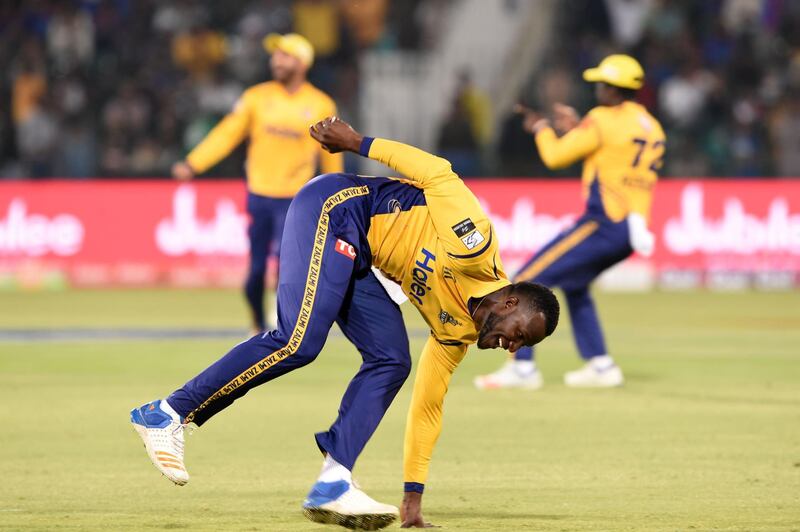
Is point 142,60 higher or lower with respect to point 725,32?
lower

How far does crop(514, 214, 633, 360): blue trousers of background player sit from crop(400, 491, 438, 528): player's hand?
4.94 meters

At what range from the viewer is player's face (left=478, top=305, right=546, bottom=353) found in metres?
6.06

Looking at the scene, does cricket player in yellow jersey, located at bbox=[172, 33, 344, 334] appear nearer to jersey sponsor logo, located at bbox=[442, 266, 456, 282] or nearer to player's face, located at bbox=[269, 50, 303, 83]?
player's face, located at bbox=[269, 50, 303, 83]

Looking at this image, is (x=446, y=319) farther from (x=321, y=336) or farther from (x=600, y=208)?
(x=600, y=208)

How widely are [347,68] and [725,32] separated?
6.31 meters

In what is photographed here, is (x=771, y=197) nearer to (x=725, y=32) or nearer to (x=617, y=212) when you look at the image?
(x=725, y=32)

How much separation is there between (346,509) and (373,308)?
912 mm

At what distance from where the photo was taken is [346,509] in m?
6.27

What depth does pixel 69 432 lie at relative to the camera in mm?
9125

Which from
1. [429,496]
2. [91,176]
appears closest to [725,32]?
[91,176]

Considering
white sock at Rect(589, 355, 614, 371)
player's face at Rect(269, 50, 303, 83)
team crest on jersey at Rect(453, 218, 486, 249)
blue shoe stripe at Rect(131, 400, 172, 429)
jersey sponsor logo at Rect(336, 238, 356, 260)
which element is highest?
player's face at Rect(269, 50, 303, 83)

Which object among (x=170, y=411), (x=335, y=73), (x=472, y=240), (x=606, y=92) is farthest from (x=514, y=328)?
(x=335, y=73)

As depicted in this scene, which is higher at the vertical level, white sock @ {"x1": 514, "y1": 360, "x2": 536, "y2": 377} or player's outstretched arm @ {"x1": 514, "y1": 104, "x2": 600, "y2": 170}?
player's outstretched arm @ {"x1": 514, "y1": 104, "x2": 600, "y2": 170}

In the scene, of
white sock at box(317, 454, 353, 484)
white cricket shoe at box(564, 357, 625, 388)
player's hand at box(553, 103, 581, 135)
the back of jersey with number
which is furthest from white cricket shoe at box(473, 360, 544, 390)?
white sock at box(317, 454, 353, 484)
